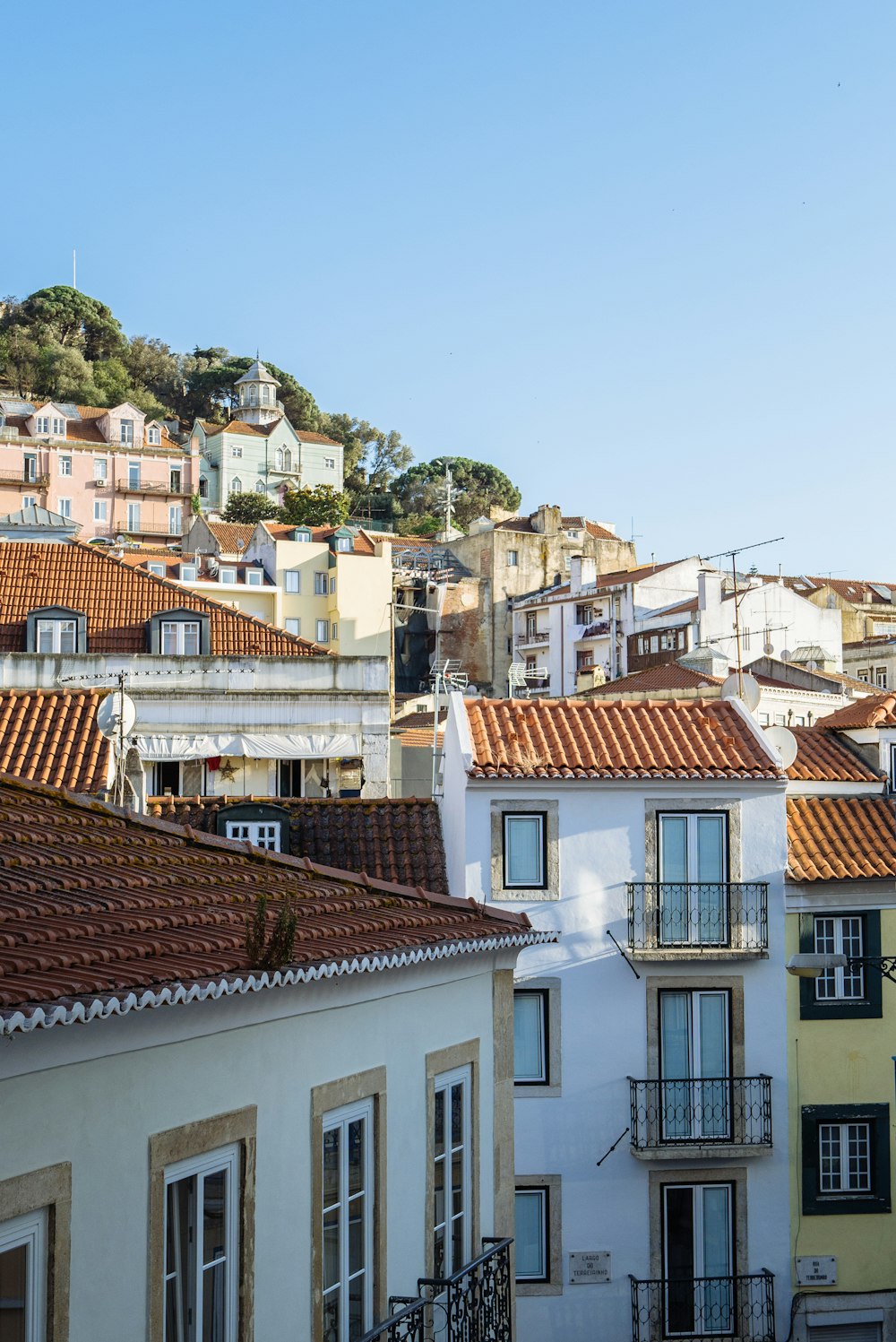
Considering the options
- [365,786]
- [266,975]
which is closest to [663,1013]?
→ [365,786]

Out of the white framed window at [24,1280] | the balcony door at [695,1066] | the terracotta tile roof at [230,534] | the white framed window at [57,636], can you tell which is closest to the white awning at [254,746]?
the white framed window at [57,636]

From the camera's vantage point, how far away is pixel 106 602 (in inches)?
1357

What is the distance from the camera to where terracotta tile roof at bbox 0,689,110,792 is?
71.1 ft

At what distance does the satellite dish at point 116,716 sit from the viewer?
2114 cm

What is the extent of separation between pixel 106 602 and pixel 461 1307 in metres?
26.4

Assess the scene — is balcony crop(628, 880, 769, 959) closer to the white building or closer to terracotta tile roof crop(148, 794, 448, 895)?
the white building

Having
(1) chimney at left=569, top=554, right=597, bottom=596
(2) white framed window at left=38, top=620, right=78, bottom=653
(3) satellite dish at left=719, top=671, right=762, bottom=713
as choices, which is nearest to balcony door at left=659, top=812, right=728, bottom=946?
(3) satellite dish at left=719, top=671, right=762, bottom=713

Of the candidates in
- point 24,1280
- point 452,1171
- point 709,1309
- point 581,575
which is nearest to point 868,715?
point 709,1309

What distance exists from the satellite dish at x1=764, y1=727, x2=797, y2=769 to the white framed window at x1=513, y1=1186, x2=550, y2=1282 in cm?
677

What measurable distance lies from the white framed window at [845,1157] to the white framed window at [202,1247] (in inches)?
621

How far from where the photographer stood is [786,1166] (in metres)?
21.6

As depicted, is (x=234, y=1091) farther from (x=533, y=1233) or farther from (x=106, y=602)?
(x=106, y=602)

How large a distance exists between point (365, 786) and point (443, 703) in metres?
19.0

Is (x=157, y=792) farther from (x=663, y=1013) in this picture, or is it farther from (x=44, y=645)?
(x=663, y=1013)
